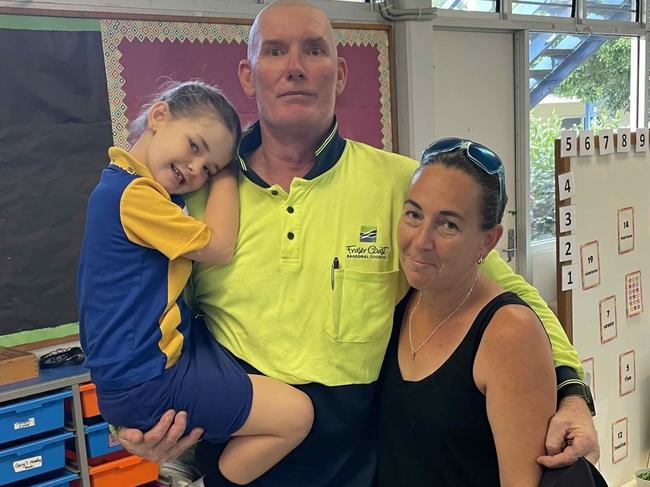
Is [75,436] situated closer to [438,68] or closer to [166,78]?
[166,78]

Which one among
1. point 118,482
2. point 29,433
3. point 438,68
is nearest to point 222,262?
point 29,433

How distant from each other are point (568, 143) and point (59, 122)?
2.31m

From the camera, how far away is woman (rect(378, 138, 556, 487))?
130cm

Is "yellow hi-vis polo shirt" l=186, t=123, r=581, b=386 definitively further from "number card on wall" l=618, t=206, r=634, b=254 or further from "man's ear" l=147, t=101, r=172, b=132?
"number card on wall" l=618, t=206, r=634, b=254

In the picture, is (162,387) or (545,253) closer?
(162,387)

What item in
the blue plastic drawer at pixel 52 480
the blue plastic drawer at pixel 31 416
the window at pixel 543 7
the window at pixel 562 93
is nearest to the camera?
the blue plastic drawer at pixel 31 416

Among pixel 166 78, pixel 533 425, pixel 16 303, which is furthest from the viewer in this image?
pixel 166 78

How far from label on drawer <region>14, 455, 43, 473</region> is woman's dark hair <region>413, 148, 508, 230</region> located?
2.11 m

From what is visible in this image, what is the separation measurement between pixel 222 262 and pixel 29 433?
66.5 inches

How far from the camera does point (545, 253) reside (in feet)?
16.6

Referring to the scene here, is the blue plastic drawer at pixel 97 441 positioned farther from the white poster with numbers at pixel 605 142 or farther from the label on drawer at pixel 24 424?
the white poster with numbers at pixel 605 142

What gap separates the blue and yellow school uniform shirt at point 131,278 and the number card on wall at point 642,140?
3322 millimetres

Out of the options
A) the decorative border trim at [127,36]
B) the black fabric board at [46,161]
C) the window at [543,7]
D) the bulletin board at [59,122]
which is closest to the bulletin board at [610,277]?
the window at [543,7]

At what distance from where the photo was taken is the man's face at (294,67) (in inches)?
57.3
